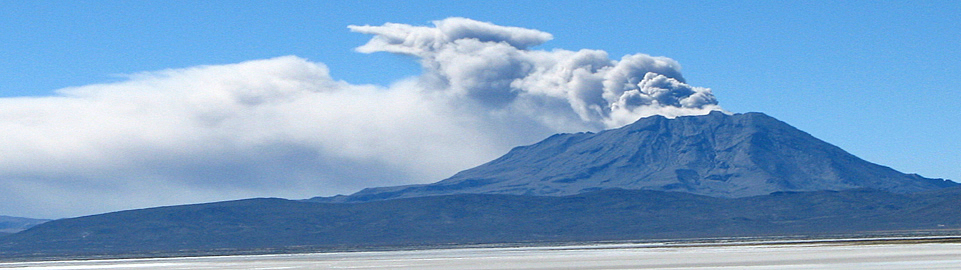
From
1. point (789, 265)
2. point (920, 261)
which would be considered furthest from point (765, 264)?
point (920, 261)

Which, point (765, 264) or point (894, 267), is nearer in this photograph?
point (894, 267)

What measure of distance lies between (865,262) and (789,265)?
460 centimetres

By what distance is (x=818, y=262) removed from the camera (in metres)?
68.9

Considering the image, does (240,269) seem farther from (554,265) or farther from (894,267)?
(894,267)

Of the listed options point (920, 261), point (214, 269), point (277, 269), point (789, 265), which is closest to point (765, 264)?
point (789, 265)

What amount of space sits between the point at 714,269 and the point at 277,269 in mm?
34893

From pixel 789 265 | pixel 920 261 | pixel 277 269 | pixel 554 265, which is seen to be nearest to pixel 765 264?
pixel 789 265

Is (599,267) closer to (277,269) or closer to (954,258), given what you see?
(954,258)

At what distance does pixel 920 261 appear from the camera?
65000mm

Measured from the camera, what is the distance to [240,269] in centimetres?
8931

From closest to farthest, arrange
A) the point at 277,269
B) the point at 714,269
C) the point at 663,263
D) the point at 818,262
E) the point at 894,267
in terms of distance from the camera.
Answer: the point at 894,267, the point at 714,269, the point at 818,262, the point at 663,263, the point at 277,269

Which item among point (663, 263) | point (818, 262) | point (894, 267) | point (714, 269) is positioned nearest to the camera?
point (894, 267)

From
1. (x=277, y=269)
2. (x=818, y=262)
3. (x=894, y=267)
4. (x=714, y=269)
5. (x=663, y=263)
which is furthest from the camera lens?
(x=277, y=269)

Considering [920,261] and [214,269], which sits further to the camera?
[214,269]
